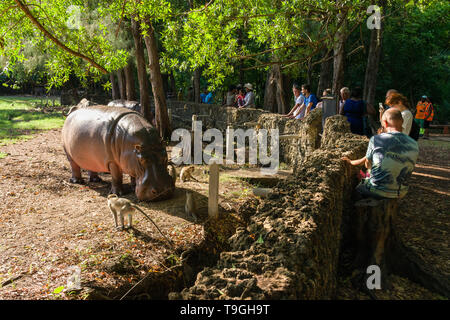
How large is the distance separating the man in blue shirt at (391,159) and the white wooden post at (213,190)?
3284mm

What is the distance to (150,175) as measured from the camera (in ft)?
26.6

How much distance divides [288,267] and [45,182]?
29.4ft

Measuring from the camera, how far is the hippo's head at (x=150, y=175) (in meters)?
8.10

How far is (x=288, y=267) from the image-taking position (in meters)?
2.80

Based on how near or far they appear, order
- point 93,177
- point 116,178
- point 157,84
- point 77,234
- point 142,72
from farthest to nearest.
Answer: point 142,72 < point 157,84 < point 93,177 < point 116,178 < point 77,234

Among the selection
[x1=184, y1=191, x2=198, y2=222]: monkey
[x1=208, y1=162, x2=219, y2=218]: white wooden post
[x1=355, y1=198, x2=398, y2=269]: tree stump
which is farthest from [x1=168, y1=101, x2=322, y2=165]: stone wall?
[x1=355, y1=198, x2=398, y2=269]: tree stump

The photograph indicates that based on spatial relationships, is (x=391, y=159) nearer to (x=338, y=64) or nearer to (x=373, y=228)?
(x=373, y=228)

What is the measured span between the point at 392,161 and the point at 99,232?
16.5 ft

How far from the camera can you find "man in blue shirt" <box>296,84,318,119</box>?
36.7 ft

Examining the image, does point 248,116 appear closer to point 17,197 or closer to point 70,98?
point 17,197

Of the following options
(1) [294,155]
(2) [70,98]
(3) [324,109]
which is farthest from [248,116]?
(2) [70,98]

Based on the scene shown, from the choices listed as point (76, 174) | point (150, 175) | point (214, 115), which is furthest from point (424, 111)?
point (76, 174)

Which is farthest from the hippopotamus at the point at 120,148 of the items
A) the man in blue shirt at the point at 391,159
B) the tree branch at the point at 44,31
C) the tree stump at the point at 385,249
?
the man in blue shirt at the point at 391,159
